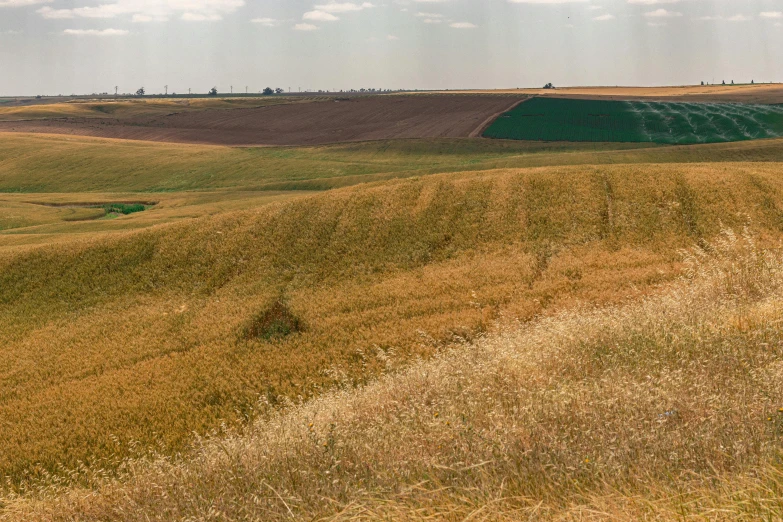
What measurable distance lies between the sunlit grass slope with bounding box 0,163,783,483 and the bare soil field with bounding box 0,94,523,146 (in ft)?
183

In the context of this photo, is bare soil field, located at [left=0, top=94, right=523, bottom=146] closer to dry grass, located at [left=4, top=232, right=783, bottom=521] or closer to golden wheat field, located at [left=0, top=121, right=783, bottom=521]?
golden wheat field, located at [left=0, top=121, right=783, bottom=521]

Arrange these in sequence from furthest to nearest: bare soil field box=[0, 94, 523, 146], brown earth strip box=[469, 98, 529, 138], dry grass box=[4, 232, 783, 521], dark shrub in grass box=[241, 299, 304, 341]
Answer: bare soil field box=[0, 94, 523, 146] < brown earth strip box=[469, 98, 529, 138] < dark shrub in grass box=[241, 299, 304, 341] < dry grass box=[4, 232, 783, 521]

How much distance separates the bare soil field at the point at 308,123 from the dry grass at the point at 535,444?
70.5m

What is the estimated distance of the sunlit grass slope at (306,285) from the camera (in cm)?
1484

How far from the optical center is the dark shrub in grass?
18.4 metres

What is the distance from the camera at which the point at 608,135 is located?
249ft

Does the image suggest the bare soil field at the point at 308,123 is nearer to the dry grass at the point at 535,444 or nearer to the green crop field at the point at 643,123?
the green crop field at the point at 643,123

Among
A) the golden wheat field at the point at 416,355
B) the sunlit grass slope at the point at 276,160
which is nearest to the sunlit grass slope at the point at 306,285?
the golden wheat field at the point at 416,355

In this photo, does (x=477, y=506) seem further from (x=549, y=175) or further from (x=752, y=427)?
(x=549, y=175)

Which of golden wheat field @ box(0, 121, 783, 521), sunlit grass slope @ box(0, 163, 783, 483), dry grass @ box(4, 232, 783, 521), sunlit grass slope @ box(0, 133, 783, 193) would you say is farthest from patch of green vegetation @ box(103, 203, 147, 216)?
dry grass @ box(4, 232, 783, 521)

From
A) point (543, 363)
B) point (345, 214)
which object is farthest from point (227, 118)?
point (543, 363)

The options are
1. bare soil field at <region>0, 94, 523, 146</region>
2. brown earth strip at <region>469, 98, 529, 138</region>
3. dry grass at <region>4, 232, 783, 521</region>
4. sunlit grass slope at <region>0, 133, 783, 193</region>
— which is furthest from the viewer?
bare soil field at <region>0, 94, 523, 146</region>

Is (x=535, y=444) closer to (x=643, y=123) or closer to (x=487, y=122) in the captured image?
(x=643, y=123)

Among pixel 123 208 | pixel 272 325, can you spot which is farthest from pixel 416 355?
pixel 123 208
